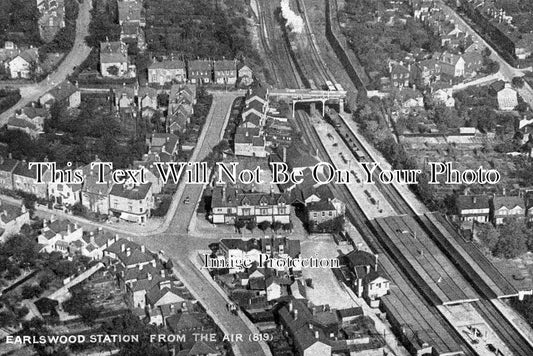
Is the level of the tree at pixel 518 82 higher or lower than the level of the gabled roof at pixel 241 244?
lower

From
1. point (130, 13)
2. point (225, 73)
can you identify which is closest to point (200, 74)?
point (225, 73)

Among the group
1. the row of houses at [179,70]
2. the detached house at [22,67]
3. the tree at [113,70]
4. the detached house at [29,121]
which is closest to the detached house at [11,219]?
the detached house at [29,121]

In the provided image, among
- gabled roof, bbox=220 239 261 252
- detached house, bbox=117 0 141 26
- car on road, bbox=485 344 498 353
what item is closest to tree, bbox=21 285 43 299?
gabled roof, bbox=220 239 261 252

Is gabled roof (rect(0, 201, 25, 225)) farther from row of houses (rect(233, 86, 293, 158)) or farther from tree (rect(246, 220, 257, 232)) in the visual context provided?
row of houses (rect(233, 86, 293, 158))

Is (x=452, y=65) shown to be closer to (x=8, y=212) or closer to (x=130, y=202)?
(x=130, y=202)

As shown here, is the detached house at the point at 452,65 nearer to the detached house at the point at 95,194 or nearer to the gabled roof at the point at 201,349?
the detached house at the point at 95,194

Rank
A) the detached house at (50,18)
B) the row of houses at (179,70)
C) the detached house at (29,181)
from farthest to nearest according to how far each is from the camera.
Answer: the detached house at (50,18) → the row of houses at (179,70) → the detached house at (29,181)

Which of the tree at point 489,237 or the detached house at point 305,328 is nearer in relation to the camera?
the detached house at point 305,328
